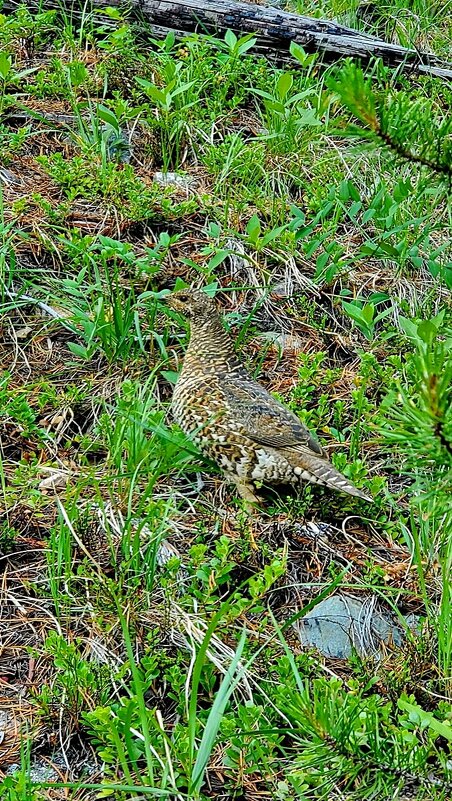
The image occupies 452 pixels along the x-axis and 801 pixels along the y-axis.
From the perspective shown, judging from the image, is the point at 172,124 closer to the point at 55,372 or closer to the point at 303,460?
the point at 55,372

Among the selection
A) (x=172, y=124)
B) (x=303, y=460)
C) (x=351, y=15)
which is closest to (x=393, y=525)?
(x=303, y=460)

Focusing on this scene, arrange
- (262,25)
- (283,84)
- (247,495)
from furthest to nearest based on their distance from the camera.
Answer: (262,25) < (283,84) < (247,495)

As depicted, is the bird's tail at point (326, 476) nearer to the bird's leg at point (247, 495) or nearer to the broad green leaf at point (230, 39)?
the bird's leg at point (247, 495)

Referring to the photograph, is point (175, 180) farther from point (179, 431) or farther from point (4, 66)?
point (179, 431)

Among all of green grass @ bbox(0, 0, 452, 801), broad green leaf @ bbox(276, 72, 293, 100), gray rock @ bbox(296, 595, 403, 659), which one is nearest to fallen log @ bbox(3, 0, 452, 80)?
green grass @ bbox(0, 0, 452, 801)

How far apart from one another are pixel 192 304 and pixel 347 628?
222 cm

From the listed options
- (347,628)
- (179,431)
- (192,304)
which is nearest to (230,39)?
(192,304)

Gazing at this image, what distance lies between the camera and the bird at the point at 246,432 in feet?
16.5

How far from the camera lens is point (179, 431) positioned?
207 inches

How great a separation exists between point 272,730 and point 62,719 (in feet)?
2.87

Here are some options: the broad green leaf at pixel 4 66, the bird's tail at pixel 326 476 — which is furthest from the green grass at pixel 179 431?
the bird's tail at pixel 326 476

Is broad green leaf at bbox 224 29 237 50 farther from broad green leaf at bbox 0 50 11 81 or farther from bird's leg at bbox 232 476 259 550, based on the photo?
bird's leg at bbox 232 476 259 550

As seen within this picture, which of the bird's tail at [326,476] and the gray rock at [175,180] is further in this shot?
the gray rock at [175,180]

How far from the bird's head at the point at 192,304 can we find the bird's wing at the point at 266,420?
0.56 m
